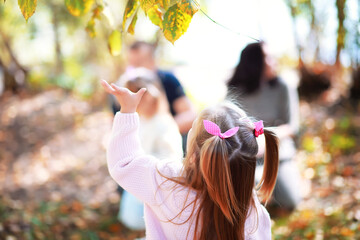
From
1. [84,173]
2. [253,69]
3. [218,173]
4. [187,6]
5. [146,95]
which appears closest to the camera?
[187,6]

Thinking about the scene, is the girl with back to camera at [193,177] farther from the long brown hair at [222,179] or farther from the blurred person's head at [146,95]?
the blurred person's head at [146,95]

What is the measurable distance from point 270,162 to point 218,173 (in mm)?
370

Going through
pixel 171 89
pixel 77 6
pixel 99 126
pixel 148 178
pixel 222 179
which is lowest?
pixel 99 126

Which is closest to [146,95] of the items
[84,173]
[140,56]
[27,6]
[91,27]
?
[140,56]

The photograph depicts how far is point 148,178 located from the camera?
141 centimetres

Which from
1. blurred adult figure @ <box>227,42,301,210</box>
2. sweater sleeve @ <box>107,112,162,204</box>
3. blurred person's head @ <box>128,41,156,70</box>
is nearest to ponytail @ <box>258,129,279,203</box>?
sweater sleeve @ <box>107,112,162,204</box>

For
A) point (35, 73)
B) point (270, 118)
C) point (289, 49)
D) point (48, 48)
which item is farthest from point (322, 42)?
point (48, 48)

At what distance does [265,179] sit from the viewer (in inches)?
60.7

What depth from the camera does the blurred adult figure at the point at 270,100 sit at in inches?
122

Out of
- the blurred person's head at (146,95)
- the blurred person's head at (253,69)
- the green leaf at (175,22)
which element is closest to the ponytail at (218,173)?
the green leaf at (175,22)

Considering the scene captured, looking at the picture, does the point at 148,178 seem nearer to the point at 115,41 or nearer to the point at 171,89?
the point at 115,41

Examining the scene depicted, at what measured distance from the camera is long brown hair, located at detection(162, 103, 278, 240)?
49.9 inches

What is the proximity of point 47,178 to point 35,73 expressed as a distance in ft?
11.7

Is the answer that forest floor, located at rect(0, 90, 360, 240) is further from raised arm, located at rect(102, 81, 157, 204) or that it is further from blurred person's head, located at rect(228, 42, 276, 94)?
raised arm, located at rect(102, 81, 157, 204)
